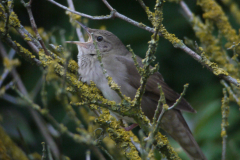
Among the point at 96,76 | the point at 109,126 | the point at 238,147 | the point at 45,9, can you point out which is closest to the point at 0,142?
the point at 109,126

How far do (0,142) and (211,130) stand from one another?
7.69 ft

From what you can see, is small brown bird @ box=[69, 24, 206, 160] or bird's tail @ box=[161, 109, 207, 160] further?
bird's tail @ box=[161, 109, 207, 160]

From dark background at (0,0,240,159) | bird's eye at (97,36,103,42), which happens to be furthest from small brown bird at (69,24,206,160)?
dark background at (0,0,240,159)

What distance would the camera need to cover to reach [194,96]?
160 inches

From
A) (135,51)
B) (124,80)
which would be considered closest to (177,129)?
(124,80)

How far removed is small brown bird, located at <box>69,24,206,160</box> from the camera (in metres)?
2.74

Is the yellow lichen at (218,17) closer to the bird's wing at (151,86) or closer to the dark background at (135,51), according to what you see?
the bird's wing at (151,86)

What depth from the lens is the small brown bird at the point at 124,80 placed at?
2.74m

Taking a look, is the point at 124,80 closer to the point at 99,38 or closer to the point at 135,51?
the point at 99,38

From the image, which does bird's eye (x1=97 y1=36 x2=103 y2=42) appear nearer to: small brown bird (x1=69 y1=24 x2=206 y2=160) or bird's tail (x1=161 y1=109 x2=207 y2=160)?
small brown bird (x1=69 y1=24 x2=206 y2=160)

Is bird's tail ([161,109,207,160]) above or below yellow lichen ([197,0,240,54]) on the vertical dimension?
below

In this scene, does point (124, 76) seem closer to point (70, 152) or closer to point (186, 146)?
point (186, 146)

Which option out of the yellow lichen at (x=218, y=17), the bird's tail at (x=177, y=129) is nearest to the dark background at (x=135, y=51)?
the bird's tail at (x=177, y=129)

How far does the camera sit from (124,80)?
296cm
